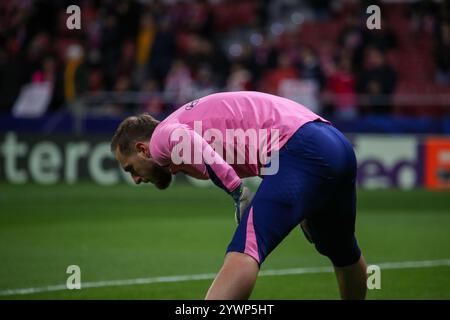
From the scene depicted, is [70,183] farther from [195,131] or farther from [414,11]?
[195,131]

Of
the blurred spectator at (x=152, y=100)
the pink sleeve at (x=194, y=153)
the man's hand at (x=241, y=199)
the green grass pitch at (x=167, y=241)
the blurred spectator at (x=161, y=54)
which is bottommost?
the green grass pitch at (x=167, y=241)

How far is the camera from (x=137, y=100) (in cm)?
2119

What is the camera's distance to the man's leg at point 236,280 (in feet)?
16.5

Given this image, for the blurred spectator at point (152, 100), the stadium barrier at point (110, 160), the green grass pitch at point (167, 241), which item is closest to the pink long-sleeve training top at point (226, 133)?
the green grass pitch at point (167, 241)

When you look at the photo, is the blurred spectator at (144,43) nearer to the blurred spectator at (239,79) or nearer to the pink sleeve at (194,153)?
the blurred spectator at (239,79)

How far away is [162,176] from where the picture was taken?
589 cm

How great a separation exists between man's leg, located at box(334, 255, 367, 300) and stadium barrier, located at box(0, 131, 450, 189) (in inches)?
511

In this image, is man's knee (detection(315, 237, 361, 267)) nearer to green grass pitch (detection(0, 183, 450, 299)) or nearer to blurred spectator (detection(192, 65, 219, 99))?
green grass pitch (detection(0, 183, 450, 299))

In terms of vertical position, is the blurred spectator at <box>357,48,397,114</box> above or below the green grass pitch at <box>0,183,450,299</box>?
above

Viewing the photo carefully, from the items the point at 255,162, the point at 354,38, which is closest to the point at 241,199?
the point at 255,162

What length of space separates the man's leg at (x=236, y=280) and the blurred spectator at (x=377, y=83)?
610 inches

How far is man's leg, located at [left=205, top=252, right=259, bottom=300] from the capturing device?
504 centimetres

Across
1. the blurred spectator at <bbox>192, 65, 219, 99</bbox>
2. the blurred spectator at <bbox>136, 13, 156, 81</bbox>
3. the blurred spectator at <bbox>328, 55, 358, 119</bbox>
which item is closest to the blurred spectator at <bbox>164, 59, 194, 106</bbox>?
the blurred spectator at <bbox>192, 65, 219, 99</bbox>

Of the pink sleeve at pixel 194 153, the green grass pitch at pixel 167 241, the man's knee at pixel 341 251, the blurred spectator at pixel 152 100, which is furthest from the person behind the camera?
the blurred spectator at pixel 152 100
